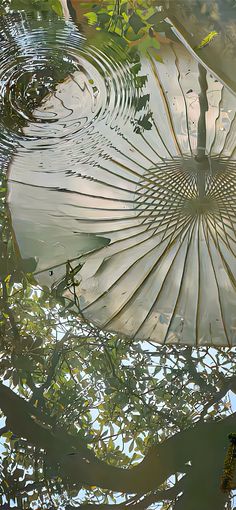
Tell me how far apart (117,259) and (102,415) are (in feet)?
0.90

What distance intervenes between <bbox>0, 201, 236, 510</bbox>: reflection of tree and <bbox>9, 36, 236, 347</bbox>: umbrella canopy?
0.14 ft

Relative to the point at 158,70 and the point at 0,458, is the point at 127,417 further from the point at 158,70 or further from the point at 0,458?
the point at 158,70

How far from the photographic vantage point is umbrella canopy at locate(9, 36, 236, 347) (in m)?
1.02

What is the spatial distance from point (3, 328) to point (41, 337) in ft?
0.22

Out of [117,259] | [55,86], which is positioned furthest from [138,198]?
[55,86]

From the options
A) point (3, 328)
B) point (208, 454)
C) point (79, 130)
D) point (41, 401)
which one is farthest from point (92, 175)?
point (208, 454)

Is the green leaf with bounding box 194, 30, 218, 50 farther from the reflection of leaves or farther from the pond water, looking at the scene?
the reflection of leaves

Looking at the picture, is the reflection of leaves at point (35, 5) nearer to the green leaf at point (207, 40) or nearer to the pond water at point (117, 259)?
the pond water at point (117, 259)

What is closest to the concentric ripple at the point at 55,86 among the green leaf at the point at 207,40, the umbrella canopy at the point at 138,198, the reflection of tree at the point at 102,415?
the umbrella canopy at the point at 138,198

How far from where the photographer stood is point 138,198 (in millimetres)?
1163

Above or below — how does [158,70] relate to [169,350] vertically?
above

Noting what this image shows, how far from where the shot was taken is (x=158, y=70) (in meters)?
1.45

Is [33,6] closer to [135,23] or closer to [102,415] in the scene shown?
[135,23]

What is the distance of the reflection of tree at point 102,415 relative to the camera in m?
0.82
